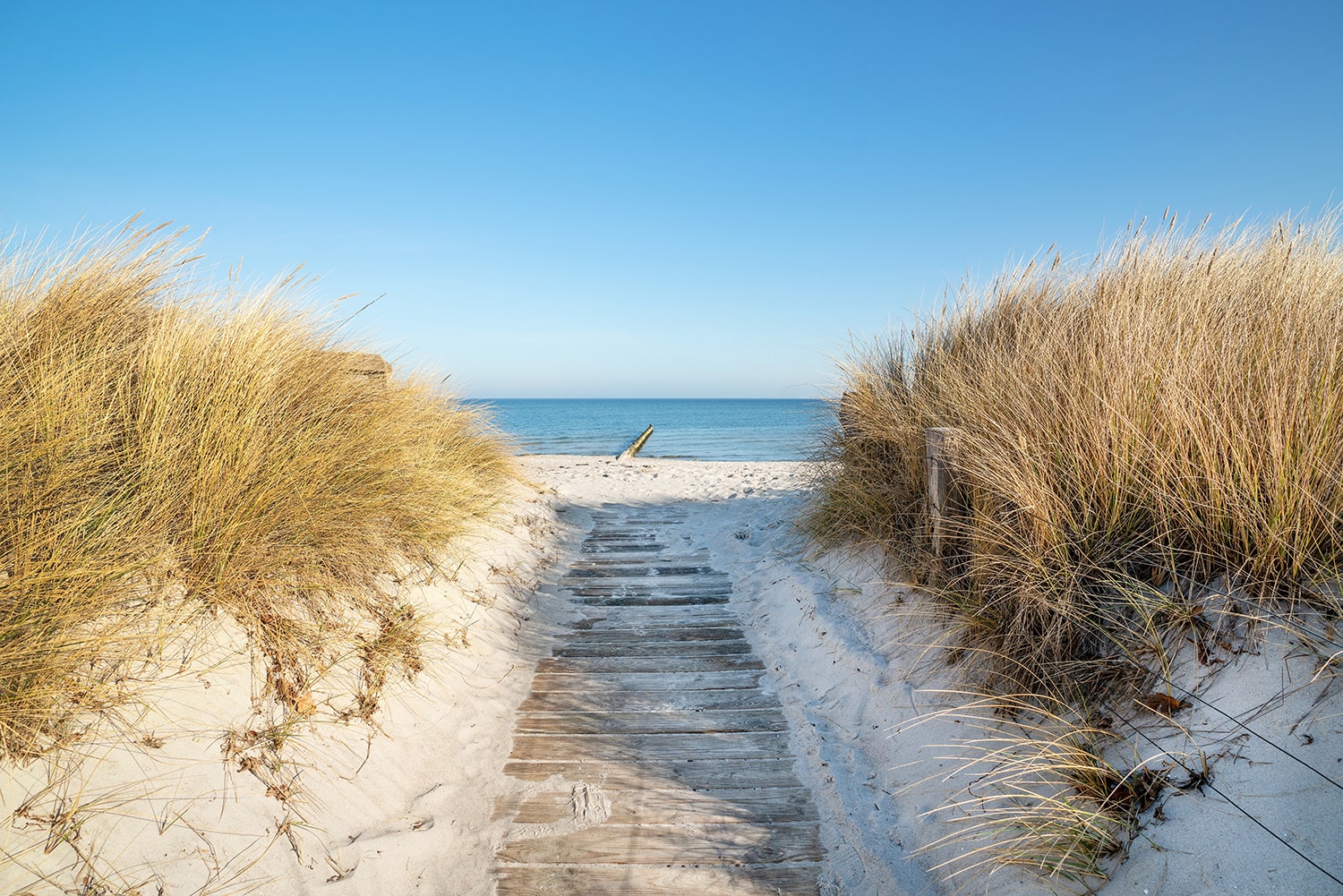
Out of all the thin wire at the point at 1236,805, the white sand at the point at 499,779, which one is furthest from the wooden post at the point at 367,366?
the thin wire at the point at 1236,805

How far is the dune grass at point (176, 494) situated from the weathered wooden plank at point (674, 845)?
1187 millimetres

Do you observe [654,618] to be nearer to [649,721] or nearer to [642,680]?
[642,680]

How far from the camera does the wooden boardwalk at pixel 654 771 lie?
240 cm

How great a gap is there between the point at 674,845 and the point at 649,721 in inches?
34.9

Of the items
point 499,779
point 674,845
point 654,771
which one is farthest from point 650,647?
point 674,845

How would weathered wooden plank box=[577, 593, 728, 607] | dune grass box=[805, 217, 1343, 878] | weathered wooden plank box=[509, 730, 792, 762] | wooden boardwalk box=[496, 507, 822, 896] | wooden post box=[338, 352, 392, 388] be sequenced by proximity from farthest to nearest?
1. weathered wooden plank box=[577, 593, 728, 607]
2. wooden post box=[338, 352, 392, 388]
3. weathered wooden plank box=[509, 730, 792, 762]
4. wooden boardwalk box=[496, 507, 822, 896]
5. dune grass box=[805, 217, 1343, 878]

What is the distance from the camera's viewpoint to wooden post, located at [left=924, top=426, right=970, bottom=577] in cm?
342

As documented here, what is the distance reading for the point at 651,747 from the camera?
314cm

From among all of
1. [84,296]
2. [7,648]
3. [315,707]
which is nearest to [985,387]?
[315,707]

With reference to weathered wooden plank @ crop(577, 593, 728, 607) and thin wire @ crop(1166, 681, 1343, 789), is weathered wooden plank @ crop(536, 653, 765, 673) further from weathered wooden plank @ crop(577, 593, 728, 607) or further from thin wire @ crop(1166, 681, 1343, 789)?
thin wire @ crop(1166, 681, 1343, 789)

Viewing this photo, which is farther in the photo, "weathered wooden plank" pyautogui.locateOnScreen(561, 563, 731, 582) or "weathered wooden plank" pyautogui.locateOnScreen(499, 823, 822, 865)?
"weathered wooden plank" pyautogui.locateOnScreen(561, 563, 731, 582)

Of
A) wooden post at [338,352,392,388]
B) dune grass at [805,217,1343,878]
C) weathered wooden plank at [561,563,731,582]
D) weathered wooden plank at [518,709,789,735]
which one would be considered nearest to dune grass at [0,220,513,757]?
wooden post at [338,352,392,388]

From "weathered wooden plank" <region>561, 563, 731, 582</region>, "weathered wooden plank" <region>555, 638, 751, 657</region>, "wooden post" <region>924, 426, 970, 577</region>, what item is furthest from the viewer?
"weathered wooden plank" <region>561, 563, 731, 582</region>

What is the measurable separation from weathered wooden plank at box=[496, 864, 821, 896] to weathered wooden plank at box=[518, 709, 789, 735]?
88 centimetres
